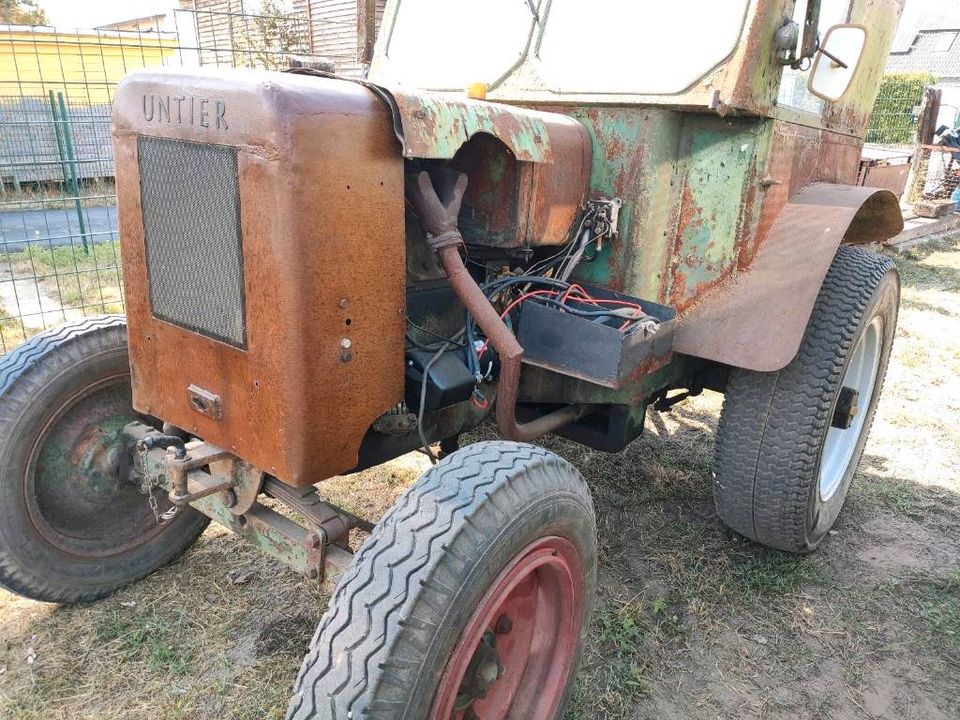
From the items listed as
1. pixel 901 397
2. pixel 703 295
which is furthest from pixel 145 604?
pixel 901 397

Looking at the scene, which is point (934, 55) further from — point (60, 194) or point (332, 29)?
point (60, 194)

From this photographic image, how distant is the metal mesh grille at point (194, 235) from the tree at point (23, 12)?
26.9 meters

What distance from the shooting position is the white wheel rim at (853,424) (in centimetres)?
323

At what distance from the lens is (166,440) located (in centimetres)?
220

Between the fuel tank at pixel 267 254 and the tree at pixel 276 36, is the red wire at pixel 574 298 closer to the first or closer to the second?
the fuel tank at pixel 267 254

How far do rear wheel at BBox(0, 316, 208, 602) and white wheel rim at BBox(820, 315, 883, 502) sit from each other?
2.73 m

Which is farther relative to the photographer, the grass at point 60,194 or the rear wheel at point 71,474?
the grass at point 60,194

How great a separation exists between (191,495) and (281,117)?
101 cm

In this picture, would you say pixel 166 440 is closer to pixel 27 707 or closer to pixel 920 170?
pixel 27 707

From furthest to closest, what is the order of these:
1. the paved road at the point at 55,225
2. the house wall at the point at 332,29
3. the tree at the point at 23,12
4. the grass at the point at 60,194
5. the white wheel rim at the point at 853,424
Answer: the tree at the point at 23,12 < the house wall at the point at 332,29 < the grass at the point at 60,194 < the paved road at the point at 55,225 < the white wheel rim at the point at 853,424

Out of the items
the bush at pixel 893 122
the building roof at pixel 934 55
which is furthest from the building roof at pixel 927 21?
the bush at pixel 893 122

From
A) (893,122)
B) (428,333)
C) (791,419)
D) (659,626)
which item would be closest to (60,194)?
(428,333)

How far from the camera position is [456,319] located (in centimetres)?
234

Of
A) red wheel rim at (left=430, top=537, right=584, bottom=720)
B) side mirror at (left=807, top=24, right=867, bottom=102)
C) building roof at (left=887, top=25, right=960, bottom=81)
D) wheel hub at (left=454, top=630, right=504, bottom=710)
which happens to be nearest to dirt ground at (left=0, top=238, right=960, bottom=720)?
red wheel rim at (left=430, top=537, right=584, bottom=720)
